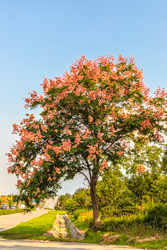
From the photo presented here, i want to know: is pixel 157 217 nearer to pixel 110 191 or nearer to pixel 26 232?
pixel 110 191

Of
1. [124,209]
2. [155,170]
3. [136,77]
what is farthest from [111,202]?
[136,77]

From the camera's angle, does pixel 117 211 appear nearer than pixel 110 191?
Yes

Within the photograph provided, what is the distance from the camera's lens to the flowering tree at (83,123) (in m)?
11.4

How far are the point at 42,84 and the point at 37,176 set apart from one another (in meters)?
5.57

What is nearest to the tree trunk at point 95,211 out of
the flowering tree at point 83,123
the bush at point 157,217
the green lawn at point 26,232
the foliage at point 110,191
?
the flowering tree at point 83,123

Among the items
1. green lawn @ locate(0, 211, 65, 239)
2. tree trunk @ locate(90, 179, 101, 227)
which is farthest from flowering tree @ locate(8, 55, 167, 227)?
green lawn @ locate(0, 211, 65, 239)

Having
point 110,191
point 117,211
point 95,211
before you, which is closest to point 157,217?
point 95,211

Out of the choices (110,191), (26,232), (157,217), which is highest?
(110,191)

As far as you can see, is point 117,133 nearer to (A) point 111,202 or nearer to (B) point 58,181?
(B) point 58,181

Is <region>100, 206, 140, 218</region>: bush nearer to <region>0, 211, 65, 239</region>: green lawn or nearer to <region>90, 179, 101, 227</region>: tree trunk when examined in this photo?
<region>90, 179, 101, 227</region>: tree trunk

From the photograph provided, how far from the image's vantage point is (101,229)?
1316 centimetres

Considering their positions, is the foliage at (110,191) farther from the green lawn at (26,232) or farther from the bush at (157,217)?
the bush at (157,217)

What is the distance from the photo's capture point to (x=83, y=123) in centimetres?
1366

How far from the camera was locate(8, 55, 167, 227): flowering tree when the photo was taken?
1141 centimetres
